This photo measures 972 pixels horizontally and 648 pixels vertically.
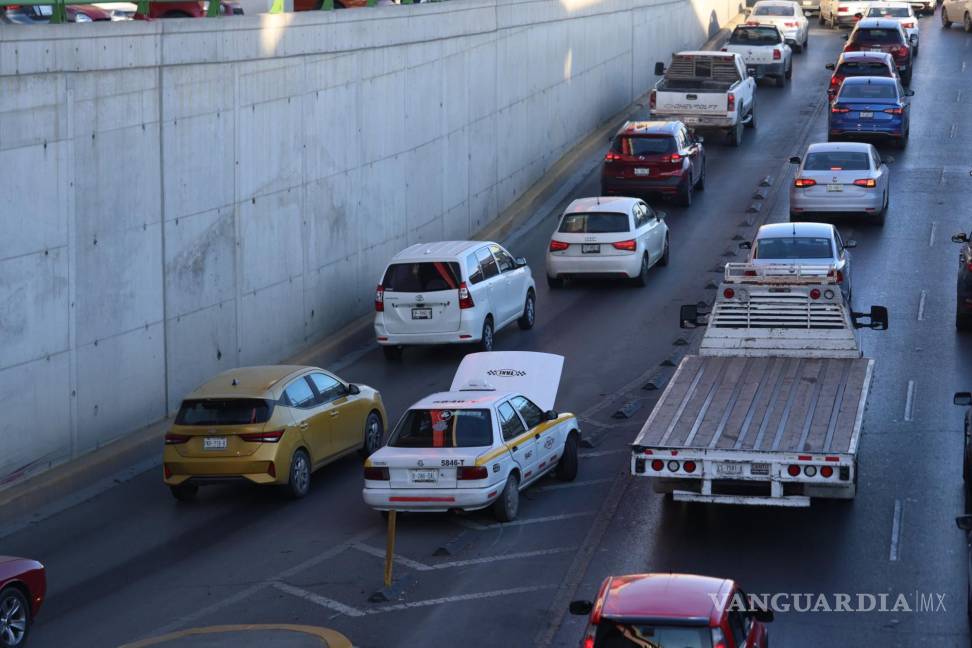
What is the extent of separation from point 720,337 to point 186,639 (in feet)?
27.6

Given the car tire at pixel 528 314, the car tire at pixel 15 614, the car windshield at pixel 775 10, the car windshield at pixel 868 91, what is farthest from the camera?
the car windshield at pixel 775 10

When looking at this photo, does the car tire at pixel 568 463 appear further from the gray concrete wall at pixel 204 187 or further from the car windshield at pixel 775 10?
the car windshield at pixel 775 10

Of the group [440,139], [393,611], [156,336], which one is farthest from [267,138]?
[393,611]

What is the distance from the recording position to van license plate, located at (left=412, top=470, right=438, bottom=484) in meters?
17.3

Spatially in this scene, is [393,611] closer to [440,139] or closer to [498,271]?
[498,271]

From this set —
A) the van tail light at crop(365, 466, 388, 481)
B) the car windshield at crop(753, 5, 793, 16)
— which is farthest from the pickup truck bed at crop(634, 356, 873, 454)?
the car windshield at crop(753, 5, 793, 16)

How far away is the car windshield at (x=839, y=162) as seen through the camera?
105 ft

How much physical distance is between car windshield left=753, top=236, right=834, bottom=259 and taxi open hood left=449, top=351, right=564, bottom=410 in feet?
19.8

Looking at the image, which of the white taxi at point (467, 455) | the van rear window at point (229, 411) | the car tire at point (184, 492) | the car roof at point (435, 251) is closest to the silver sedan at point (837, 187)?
the car roof at point (435, 251)

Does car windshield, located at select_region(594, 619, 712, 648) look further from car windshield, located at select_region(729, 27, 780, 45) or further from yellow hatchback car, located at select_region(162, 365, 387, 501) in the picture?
car windshield, located at select_region(729, 27, 780, 45)

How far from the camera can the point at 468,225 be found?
3312 cm

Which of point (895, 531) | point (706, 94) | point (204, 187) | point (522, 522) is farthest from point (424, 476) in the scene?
point (706, 94)

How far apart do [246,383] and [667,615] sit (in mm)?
9585

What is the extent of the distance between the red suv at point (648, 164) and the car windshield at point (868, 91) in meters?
7.05
